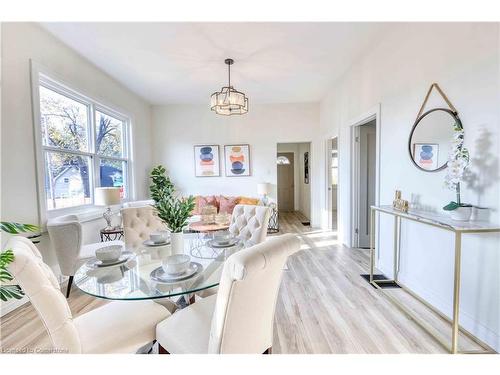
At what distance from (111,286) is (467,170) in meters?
2.56

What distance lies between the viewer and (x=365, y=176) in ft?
12.2

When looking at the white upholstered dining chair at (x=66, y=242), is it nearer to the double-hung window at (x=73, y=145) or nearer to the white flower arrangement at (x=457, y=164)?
the double-hung window at (x=73, y=145)

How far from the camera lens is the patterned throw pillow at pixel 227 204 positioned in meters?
5.01

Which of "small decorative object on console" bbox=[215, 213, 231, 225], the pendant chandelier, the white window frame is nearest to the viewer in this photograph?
the white window frame

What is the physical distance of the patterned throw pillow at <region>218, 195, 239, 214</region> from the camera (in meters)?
5.01

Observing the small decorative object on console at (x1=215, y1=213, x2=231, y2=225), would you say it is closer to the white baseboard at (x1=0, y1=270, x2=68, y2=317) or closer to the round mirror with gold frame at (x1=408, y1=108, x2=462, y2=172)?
the white baseboard at (x1=0, y1=270, x2=68, y2=317)

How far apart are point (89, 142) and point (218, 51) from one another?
2.34 meters

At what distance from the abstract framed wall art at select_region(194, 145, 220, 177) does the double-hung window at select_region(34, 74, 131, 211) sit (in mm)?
1713

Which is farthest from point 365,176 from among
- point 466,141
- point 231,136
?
point 231,136

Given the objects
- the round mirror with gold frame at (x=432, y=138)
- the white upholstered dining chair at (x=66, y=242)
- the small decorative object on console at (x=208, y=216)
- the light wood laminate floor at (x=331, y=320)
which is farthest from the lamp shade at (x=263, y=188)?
the white upholstered dining chair at (x=66, y=242)

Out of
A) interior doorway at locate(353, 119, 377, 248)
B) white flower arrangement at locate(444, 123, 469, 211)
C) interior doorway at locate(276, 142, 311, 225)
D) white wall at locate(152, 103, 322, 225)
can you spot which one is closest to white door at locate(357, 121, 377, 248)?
interior doorway at locate(353, 119, 377, 248)

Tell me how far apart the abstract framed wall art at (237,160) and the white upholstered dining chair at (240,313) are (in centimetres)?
424

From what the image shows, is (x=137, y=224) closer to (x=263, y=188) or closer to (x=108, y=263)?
(x=108, y=263)

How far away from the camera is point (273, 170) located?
5445 mm
